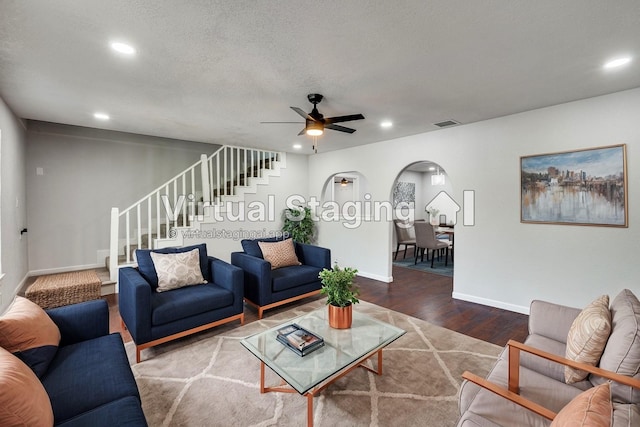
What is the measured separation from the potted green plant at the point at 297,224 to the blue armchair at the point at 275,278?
6.11ft

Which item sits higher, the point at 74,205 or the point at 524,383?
the point at 74,205

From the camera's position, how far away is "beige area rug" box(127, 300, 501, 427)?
6.11 feet

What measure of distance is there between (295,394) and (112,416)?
1.20m

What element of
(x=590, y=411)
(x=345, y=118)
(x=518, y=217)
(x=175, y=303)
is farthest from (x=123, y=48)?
(x=518, y=217)

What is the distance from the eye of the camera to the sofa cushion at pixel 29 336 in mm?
1471

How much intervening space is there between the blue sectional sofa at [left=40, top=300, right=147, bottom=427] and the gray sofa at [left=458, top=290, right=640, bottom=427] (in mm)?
1548

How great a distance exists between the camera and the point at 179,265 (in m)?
3.08

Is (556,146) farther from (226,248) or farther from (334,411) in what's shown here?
(226,248)

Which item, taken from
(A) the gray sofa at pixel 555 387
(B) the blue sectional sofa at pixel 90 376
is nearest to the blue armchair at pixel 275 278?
(B) the blue sectional sofa at pixel 90 376

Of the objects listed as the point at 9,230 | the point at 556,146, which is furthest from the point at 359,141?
the point at 9,230

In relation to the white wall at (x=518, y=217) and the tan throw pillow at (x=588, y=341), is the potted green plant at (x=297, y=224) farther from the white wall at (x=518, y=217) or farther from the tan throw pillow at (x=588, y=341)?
the tan throw pillow at (x=588, y=341)

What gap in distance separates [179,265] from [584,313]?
343 centimetres

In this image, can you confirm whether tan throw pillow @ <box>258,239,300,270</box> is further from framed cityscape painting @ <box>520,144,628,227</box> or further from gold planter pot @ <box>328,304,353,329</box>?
framed cityscape painting @ <box>520,144,628,227</box>

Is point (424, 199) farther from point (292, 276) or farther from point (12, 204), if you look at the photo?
point (12, 204)
